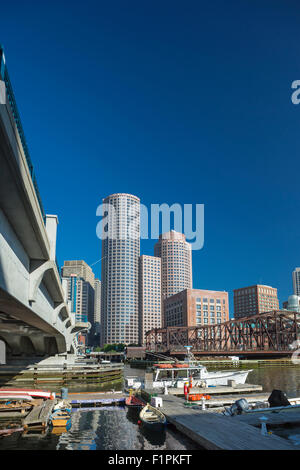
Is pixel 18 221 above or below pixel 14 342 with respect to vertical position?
above

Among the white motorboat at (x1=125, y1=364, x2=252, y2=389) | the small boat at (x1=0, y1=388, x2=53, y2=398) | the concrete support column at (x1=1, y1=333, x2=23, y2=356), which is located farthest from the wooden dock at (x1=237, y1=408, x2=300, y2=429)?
the concrete support column at (x1=1, y1=333, x2=23, y2=356)

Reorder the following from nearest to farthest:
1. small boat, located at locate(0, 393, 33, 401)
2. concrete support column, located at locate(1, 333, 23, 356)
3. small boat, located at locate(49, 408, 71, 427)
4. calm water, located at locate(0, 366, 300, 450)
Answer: calm water, located at locate(0, 366, 300, 450), small boat, located at locate(49, 408, 71, 427), small boat, located at locate(0, 393, 33, 401), concrete support column, located at locate(1, 333, 23, 356)

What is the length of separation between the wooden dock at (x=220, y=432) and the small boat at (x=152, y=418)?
49cm

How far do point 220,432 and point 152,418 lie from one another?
6854 mm

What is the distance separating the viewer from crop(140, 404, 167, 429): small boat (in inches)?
894

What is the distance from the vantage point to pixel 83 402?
3250 centimetres

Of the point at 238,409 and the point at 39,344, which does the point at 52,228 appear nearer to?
the point at 238,409

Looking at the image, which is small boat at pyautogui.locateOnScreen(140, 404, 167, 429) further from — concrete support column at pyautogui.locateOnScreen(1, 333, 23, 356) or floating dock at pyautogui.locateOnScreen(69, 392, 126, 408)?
concrete support column at pyautogui.locateOnScreen(1, 333, 23, 356)

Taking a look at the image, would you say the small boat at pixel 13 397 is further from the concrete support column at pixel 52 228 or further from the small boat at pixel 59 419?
the concrete support column at pixel 52 228

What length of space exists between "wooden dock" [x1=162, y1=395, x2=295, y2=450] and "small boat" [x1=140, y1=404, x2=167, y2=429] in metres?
0.49

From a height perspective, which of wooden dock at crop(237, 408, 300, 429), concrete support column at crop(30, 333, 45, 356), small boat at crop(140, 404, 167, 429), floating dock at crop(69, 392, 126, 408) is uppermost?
concrete support column at crop(30, 333, 45, 356)

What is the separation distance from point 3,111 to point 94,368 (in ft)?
158

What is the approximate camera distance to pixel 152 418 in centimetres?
2392

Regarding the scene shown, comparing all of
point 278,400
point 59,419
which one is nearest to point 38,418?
point 59,419
